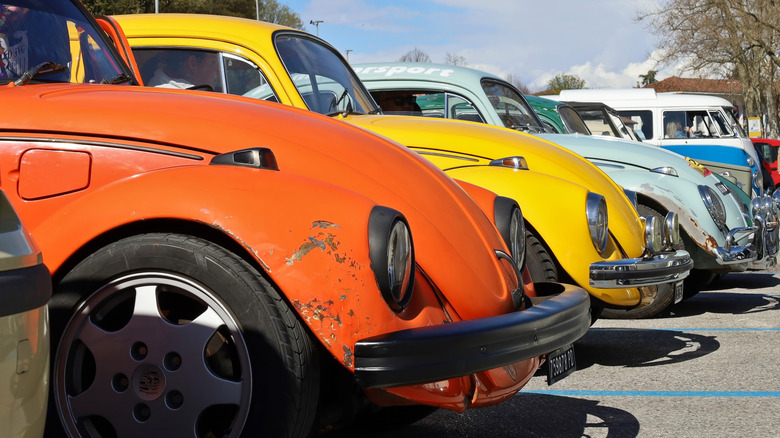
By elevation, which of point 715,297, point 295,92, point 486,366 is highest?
point 295,92

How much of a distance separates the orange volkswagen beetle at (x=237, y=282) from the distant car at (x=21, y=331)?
777 mm

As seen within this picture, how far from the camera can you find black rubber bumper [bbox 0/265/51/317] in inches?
68.9

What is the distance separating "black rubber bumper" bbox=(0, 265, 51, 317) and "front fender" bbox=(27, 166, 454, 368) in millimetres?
785

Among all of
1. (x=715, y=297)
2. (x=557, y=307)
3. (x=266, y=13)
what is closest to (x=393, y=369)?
(x=557, y=307)

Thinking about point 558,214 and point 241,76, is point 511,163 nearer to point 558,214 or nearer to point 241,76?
point 558,214

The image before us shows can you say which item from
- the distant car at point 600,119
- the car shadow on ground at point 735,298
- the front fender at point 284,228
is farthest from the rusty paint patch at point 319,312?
the distant car at point 600,119

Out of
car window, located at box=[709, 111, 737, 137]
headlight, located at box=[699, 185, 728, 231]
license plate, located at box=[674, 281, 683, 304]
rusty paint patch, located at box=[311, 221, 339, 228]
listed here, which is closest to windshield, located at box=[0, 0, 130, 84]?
rusty paint patch, located at box=[311, 221, 339, 228]

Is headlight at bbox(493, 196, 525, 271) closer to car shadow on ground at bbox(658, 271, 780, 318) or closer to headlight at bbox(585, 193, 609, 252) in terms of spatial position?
headlight at bbox(585, 193, 609, 252)

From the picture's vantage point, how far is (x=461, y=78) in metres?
8.27

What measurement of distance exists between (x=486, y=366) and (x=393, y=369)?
307mm

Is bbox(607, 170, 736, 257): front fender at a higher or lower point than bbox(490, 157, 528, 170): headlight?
lower

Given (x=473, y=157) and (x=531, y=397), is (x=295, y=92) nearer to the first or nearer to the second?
(x=473, y=157)

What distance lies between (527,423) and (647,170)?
4097mm

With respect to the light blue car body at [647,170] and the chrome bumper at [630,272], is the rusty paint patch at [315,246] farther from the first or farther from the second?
the light blue car body at [647,170]
